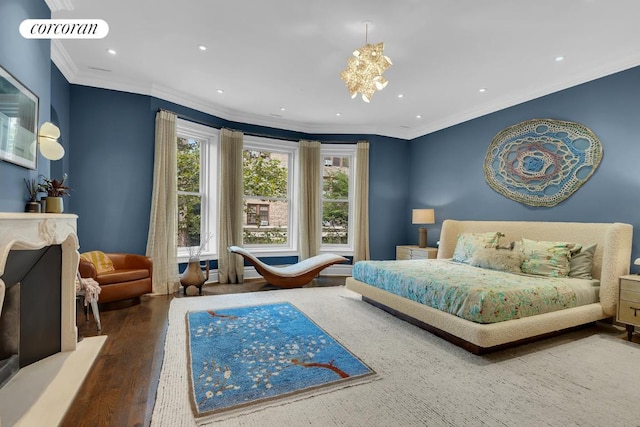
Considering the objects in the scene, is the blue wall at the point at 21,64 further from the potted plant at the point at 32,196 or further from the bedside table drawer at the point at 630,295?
the bedside table drawer at the point at 630,295

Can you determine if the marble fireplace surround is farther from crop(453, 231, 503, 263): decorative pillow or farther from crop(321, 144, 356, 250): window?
crop(453, 231, 503, 263): decorative pillow

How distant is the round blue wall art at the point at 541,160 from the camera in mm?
3674

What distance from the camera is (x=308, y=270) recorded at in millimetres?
4793

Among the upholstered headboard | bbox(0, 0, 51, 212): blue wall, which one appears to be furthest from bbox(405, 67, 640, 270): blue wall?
bbox(0, 0, 51, 212): blue wall

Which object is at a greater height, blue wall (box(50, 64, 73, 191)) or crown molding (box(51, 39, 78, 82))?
crown molding (box(51, 39, 78, 82))

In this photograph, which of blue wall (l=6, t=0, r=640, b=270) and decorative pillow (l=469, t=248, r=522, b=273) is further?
decorative pillow (l=469, t=248, r=522, b=273)

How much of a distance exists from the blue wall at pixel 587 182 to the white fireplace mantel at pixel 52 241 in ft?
16.6

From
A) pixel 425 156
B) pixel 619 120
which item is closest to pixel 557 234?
pixel 619 120

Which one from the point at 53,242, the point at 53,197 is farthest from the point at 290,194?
the point at 53,242

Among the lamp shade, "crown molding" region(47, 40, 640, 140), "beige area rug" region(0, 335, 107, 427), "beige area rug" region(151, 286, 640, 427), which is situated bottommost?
"beige area rug" region(151, 286, 640, 427)

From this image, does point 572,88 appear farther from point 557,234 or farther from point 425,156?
point 425,156

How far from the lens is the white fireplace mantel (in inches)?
61.2

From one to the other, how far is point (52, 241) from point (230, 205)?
3151mm

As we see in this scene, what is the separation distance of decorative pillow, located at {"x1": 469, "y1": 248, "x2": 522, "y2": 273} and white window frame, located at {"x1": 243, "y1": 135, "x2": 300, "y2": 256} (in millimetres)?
3214
